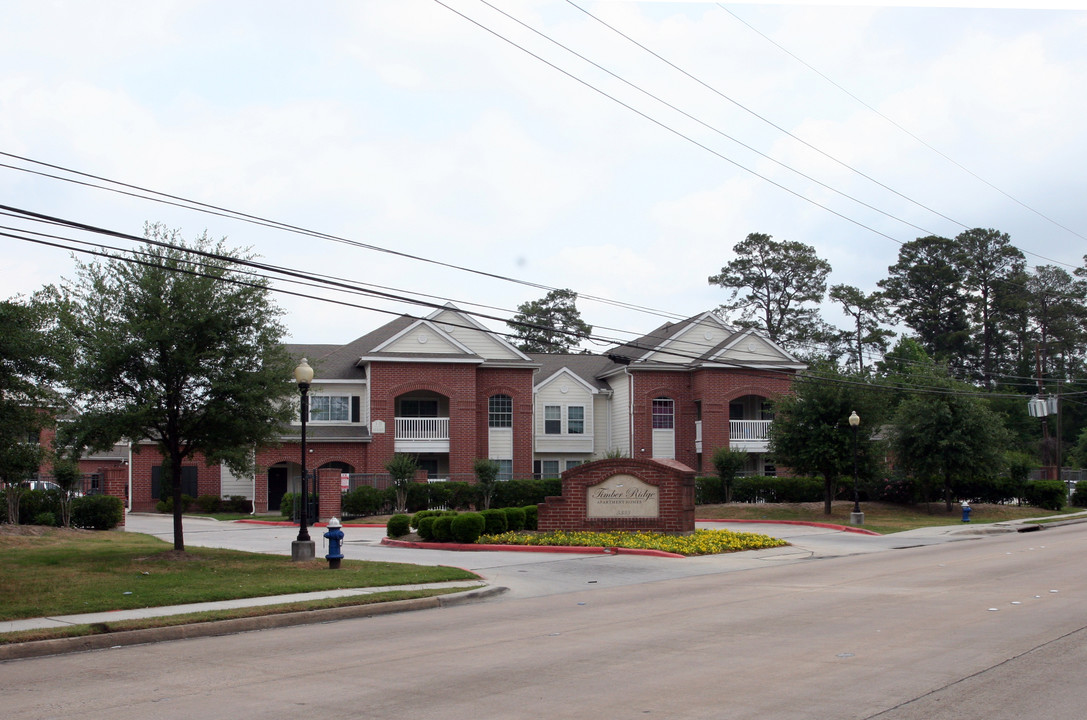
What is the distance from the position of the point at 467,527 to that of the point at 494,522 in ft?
3.95

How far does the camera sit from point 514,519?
25.2 meters

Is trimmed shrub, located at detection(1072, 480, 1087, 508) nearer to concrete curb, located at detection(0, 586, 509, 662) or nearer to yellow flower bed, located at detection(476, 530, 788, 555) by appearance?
yellow flower bed, located at detection(476, 530, 788, 555)

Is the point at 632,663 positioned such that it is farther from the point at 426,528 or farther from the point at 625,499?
the point at 426,528

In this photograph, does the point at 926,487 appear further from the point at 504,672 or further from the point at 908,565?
the point at 504,672

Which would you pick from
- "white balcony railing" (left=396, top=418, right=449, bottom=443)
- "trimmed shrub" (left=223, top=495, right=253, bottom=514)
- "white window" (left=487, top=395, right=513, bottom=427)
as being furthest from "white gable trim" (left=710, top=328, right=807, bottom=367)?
"trimmed shrub" (left=223, top=495, right=253, bottom=514)

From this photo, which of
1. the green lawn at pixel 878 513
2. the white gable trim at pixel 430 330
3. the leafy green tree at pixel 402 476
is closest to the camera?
the green lawn at pixel 878 513

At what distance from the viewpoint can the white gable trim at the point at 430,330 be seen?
136ft

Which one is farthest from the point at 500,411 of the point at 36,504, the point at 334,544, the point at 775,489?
the point at 334,544

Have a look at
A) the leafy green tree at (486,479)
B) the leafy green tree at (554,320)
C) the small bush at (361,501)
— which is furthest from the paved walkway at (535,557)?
the leafy green tree at (554,320)

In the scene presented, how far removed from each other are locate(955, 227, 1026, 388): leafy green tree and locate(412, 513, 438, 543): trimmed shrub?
65.4 m

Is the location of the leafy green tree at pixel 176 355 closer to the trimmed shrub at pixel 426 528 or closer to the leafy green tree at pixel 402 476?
the trimmed shrub at pixel 426 528

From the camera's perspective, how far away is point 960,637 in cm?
1034

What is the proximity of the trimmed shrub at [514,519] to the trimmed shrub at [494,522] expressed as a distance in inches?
6.1

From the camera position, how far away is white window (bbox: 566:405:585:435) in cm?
4756
